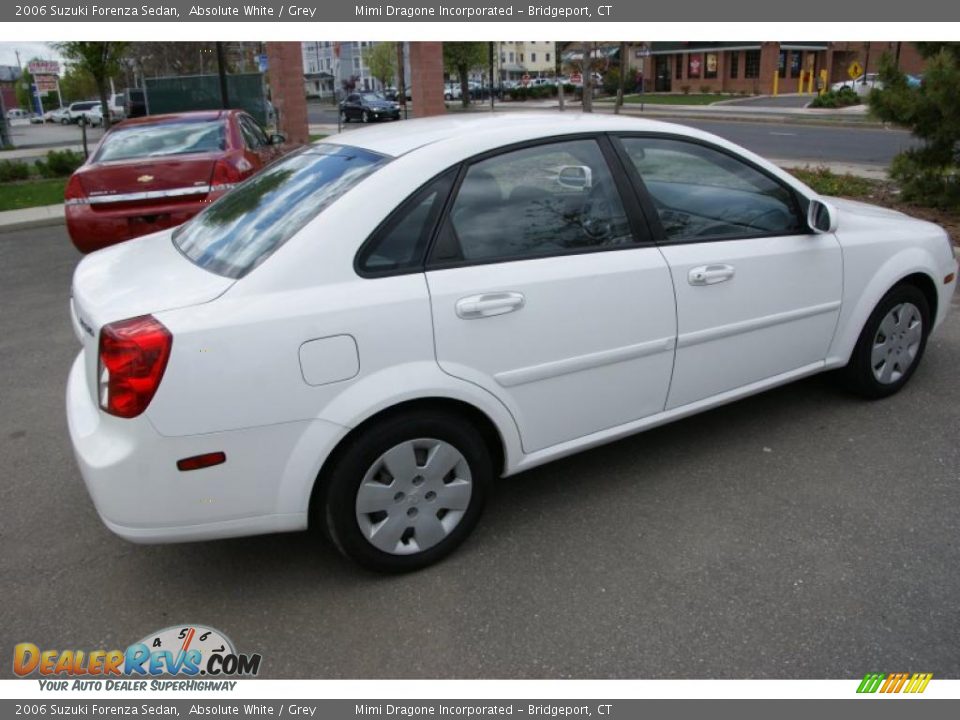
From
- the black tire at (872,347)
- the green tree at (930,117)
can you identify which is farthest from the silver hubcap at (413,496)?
the green tree at (930,117)

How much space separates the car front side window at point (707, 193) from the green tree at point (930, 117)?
19.5 feet

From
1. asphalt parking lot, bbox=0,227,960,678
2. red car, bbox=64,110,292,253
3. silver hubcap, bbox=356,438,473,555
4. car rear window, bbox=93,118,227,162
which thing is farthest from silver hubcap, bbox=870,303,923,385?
car rear window, bbox=93,118,227,162

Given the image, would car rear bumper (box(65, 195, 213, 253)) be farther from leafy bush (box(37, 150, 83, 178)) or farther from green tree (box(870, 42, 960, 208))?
leafy bush (box(37, 150, 83, 178))

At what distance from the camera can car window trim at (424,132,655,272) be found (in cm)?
299

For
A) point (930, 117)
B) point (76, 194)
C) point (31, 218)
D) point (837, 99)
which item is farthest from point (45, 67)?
point (930, 117)

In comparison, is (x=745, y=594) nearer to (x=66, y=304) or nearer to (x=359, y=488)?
(x=359, y=488)

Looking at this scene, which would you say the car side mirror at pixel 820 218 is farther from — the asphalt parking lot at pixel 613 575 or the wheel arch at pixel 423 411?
the wheel arch at pixel 423 411

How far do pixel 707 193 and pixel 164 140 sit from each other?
622cm

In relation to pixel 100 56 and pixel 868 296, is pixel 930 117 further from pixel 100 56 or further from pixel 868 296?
pixel 100 56

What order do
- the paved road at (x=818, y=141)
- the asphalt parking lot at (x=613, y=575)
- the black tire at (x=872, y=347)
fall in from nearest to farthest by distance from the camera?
the asphalt parking lot at (x=613, y=575) < the black tire at (x=872, y=347) < the paved road at (x=818, y=141)

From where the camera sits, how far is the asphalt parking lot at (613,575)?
8.70 ft

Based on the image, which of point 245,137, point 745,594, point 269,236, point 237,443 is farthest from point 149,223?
point 745,594

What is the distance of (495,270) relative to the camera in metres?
3.04

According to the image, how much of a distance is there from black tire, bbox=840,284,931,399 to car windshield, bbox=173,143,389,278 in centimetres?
282
